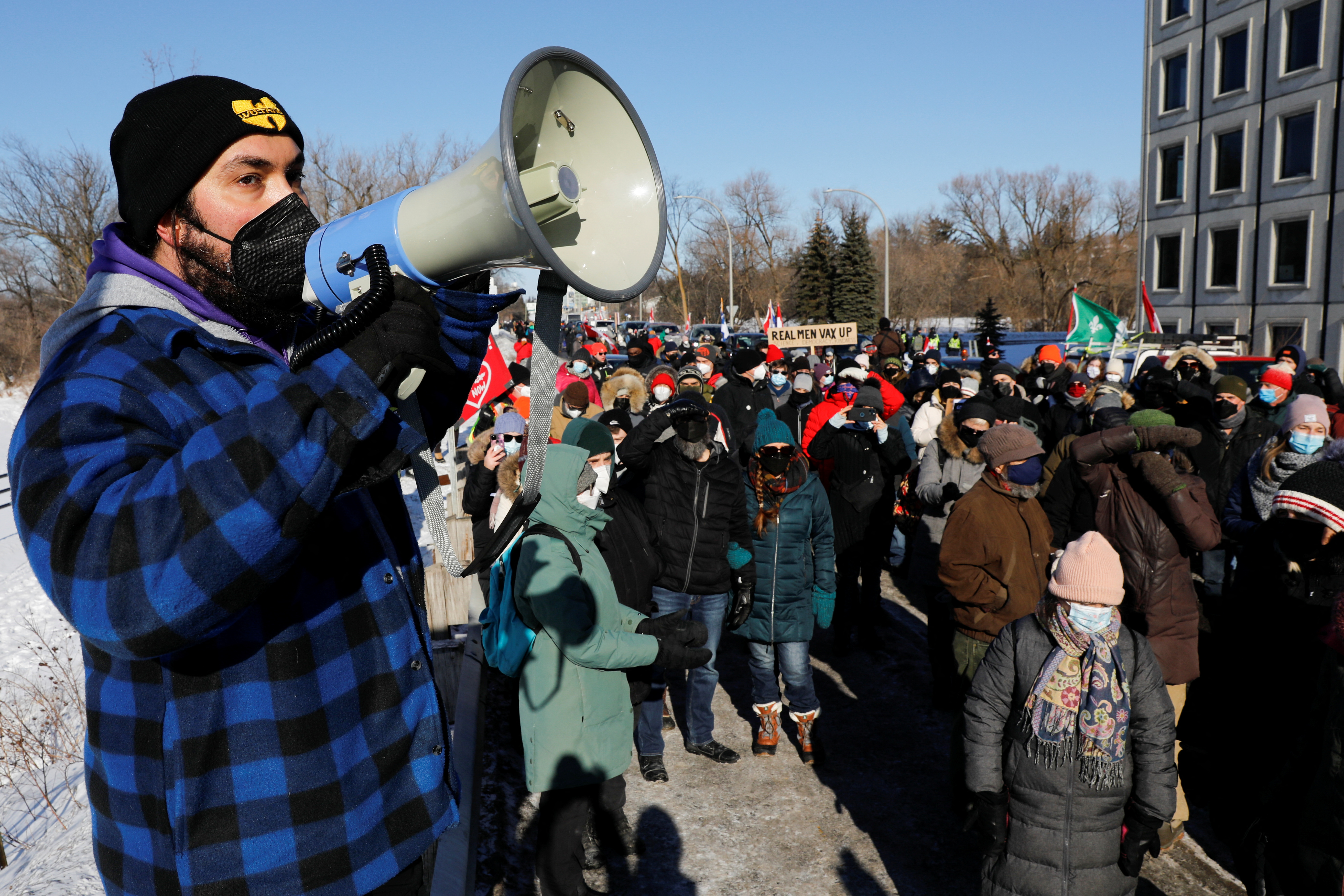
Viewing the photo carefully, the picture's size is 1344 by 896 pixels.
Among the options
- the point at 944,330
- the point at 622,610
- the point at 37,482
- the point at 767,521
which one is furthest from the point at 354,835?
the point at 944,330

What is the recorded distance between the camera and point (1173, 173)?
3002cm

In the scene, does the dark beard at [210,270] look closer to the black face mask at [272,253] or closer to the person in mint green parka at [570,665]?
the black face mask at [272,253]

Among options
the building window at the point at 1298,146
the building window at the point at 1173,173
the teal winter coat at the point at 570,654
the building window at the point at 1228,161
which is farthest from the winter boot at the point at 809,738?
the building window at the point at 1173,173

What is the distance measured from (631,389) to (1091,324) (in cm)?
1002

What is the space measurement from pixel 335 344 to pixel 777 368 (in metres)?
11.6

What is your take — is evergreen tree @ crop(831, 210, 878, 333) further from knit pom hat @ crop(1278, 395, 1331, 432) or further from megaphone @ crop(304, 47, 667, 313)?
megaphone @ crop(304, 47, 667, 313)

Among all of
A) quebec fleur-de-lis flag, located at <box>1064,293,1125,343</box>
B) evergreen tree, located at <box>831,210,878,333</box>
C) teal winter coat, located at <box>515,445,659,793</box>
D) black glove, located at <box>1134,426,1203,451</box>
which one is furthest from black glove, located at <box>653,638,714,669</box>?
evergreen tree, located at <box>831,210,878,333</box>

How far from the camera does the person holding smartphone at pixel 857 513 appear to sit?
6.77 m

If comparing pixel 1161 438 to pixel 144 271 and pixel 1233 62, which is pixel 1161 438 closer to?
pixel 144 271

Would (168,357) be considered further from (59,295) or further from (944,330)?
(944,330)

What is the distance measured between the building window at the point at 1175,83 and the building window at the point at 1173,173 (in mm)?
1291

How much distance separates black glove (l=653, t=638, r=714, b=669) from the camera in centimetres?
367

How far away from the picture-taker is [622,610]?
377 cm

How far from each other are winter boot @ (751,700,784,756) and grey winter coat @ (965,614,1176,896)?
6.98 feet
